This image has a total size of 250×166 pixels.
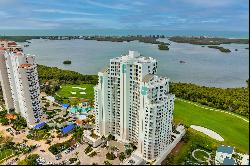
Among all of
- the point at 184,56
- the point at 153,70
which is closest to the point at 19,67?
the point at 153,70

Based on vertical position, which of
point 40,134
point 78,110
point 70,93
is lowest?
point 40,134

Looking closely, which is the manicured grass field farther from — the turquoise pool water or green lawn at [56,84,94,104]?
the turquoise pool water

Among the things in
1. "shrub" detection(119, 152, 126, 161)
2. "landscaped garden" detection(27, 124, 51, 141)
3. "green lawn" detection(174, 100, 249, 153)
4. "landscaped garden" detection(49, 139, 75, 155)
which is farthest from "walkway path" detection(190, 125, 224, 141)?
"landscaped garden" detection(27, 124, 51, 141)

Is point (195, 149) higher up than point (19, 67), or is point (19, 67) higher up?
point (19, 67)

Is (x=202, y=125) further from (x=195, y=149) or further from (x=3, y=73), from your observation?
(x=3, y=73)

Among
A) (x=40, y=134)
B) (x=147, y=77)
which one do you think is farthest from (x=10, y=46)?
(x=147, y=77)

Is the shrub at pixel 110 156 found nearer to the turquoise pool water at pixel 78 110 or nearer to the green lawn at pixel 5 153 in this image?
the green lawn at pixel 5 153

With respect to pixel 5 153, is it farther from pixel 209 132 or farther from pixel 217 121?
pixel 217 121

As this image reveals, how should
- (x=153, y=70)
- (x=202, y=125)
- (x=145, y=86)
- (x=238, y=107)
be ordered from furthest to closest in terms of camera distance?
1. (x=238, y=107)
2. (x=202, y=125)
3. (x=153, y=70)
4. (x=145, y=86)
